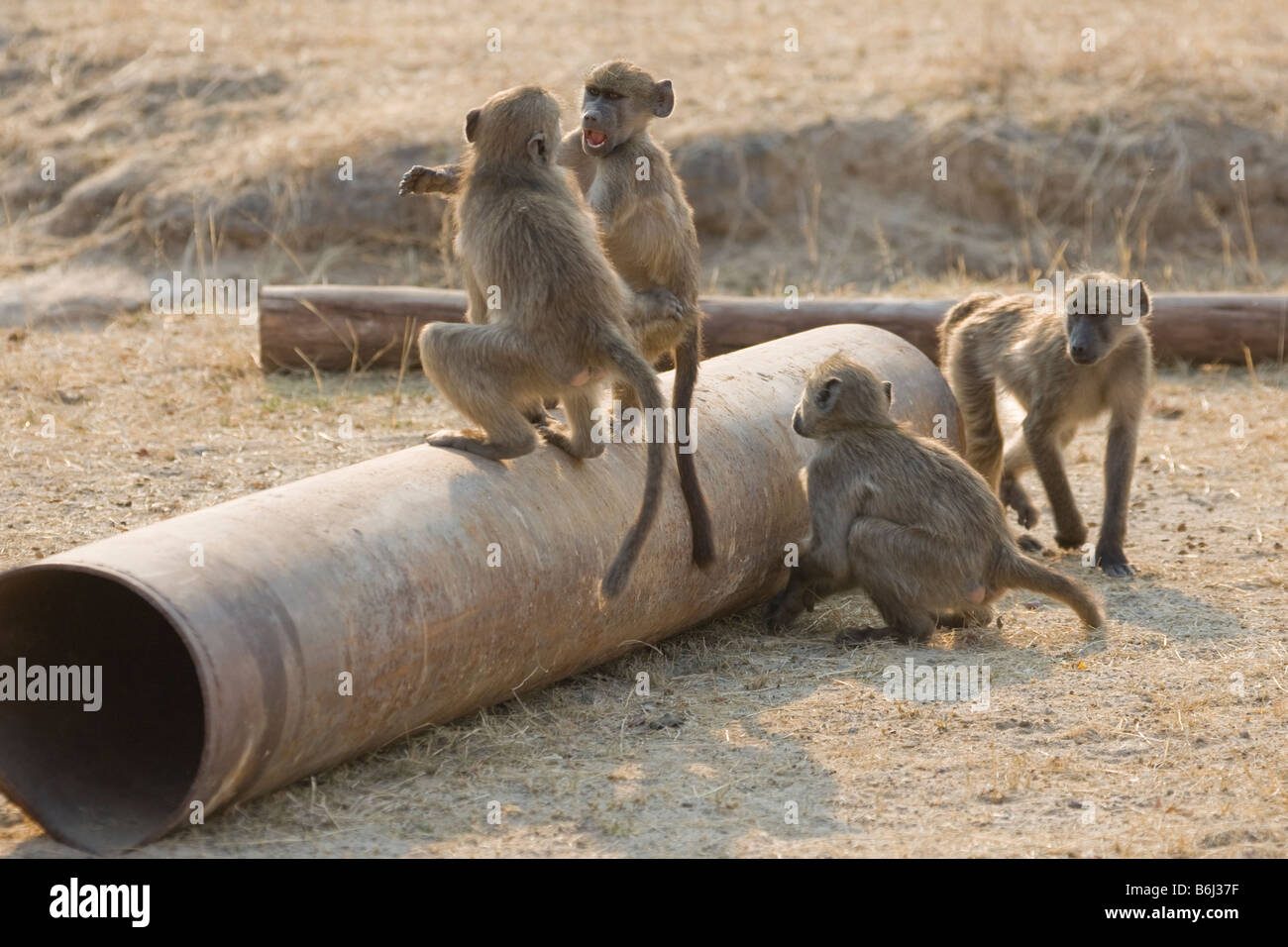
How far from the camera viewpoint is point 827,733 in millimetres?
4684

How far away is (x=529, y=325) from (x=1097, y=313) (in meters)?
2.78

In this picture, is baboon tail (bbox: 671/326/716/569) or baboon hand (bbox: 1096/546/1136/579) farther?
baboon hand (bbox: 1096/546/1136/579)

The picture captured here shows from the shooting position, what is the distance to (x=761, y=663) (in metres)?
5.38

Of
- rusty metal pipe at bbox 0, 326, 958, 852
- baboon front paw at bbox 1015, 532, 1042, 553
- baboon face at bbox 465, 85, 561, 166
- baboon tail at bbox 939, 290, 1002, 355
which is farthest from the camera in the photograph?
baboon tail at bbox 939, 290, 1002, 355

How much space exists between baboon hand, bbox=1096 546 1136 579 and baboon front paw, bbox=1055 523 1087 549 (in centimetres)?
19

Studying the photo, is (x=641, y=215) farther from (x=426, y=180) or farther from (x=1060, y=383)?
(x=1060, y=383)

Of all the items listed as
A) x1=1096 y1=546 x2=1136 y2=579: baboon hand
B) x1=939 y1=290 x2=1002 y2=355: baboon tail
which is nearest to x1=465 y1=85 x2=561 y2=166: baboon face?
x1=939 y1=290 x2=1002 y2=355: baboon tail

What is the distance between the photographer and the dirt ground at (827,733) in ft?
13.0

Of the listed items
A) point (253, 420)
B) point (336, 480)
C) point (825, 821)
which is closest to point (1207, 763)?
point (825, 821)

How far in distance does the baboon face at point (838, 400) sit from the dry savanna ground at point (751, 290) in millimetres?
781

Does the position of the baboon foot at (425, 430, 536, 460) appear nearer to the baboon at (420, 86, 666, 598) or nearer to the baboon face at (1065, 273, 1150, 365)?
the baboon at (420, 86, 666, 598)

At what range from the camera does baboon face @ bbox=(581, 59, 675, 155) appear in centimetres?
552

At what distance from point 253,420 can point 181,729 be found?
3.82 m
